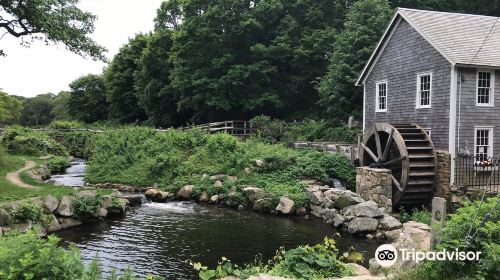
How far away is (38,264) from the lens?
4.31 m

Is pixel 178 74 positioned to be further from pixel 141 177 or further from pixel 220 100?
pixel 141 177

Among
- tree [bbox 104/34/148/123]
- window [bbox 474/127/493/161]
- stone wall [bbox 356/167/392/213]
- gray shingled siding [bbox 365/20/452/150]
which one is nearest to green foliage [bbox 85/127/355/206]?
stone wall [bbox 356/167/392/213]

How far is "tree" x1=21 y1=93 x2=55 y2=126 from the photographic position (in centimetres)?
7719

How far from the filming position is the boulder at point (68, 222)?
13.0m

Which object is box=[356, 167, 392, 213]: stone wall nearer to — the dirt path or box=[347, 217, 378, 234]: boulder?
box=[347, 217, 378, 234]: boulder

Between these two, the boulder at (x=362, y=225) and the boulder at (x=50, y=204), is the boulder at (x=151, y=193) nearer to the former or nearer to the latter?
the boulder at (x=50, y=204)

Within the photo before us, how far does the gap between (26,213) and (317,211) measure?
9.58 meters

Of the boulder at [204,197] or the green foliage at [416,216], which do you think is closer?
the green foliage at [416,216]

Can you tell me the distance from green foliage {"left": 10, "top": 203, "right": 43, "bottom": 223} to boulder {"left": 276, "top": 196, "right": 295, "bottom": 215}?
806 centimetres

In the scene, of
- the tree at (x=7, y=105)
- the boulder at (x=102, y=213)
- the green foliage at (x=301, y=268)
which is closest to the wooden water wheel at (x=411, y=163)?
the green foliage at (x=301, y=268)

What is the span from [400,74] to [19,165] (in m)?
19.4

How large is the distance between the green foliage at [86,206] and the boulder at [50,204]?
667 mm

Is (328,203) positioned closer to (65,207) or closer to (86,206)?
(86,206)

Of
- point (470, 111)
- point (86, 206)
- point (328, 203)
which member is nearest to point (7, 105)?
point (86, 206)
